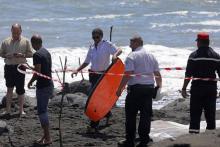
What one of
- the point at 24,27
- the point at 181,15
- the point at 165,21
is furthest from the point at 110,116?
the point at 181,15

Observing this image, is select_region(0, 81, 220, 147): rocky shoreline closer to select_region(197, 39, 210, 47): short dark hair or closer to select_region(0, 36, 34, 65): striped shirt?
select_region(0, 36, 34, 65): striped shirt

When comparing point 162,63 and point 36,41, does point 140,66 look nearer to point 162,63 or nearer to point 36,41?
point 36,41

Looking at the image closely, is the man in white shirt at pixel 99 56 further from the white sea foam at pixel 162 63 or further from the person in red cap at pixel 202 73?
the white sea foam at pixel 162 63

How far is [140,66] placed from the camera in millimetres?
9969

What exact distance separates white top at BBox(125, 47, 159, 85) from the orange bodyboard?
129 cm

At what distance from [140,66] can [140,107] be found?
22.8 inches

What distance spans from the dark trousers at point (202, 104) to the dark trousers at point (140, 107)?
610 millimetres

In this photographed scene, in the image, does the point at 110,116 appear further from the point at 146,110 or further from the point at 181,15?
the point at 181,15

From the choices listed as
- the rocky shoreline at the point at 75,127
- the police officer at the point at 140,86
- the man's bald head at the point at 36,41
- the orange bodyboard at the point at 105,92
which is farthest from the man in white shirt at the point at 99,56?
the police officer at the point at 140,86

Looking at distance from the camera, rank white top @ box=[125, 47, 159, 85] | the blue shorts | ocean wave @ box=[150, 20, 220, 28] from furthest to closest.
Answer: ocean wave @ box=[150, 20, 220, 28] < the blue shorts < white top @ box=[125, 47, 159, 85]

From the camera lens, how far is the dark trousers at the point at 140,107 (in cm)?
1001

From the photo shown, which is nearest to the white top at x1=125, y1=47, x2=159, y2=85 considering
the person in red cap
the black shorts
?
the person in red cap

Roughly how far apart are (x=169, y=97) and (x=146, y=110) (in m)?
7.17

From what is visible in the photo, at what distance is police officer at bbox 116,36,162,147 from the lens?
9938 mm
